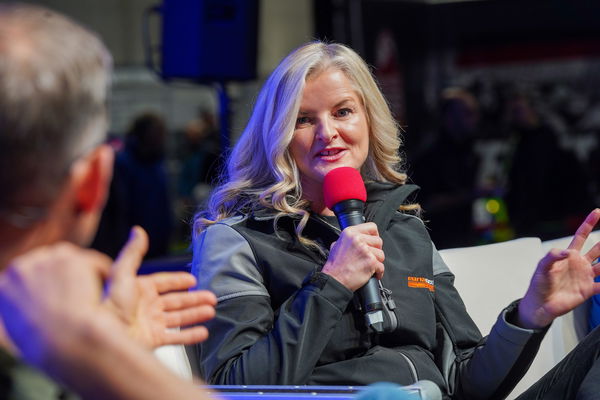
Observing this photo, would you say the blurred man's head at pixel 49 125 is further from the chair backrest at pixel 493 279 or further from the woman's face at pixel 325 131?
the chair backrest at pixel 493 279

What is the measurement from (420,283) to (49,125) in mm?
1525

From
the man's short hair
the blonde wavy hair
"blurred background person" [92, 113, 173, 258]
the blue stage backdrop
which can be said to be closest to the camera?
the man's short hair

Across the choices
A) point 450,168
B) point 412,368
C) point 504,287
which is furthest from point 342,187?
point 450,168

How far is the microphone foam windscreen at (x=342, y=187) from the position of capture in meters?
2.19

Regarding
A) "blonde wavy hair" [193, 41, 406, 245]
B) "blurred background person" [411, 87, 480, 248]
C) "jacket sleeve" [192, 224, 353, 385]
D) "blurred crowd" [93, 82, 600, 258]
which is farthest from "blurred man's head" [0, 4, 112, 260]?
"blurred background person" [411, 87, 480, 248]

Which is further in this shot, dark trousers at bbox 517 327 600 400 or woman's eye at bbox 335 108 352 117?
woman's eye at bbox 335 108 352 117

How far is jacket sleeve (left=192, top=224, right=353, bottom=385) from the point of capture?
2035mm

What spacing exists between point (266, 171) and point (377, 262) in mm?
497

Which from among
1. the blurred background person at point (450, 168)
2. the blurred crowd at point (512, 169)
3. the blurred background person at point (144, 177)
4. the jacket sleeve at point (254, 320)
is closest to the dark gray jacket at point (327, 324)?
the jacket sleeve at point (254, 320)

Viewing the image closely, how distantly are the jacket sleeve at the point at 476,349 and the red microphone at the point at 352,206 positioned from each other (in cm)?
33

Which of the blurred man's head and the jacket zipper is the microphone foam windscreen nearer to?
the jacket zipper

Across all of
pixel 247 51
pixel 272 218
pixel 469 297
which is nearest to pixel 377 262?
pixel 272 218

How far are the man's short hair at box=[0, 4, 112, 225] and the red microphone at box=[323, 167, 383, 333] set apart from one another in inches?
45.2

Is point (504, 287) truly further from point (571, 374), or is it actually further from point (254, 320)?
point (254, 320)
